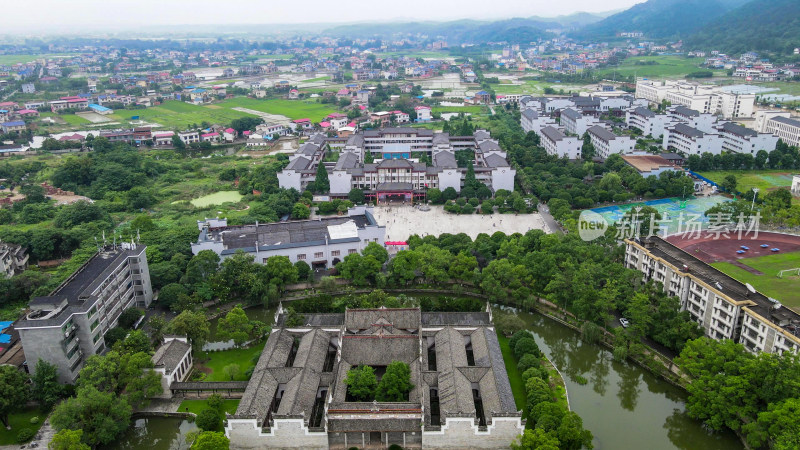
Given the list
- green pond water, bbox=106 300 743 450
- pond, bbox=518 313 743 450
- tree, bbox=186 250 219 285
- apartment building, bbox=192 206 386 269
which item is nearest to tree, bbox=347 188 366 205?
apartment building, bbox=192 206 386 269

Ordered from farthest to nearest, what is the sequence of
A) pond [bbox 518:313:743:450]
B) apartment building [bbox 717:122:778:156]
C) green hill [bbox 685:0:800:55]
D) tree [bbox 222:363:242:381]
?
green hill [bbox 685:0:800:55], apartment building [bbox 717:122:778:156], tree [bbox 222:363:242:381], pond [bbox 518:313:743:450]

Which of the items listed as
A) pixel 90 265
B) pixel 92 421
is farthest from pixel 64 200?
pixel 92 421

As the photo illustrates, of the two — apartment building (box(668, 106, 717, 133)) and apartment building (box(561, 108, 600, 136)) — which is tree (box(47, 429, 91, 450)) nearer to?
apartment building (box(561, 108, 600, 136))

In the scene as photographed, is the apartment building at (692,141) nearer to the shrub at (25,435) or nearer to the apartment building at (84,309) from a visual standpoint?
the apartment building at (84,309)

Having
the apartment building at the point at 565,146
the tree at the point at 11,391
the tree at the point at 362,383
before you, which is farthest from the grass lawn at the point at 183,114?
the tree at the point at 362,383

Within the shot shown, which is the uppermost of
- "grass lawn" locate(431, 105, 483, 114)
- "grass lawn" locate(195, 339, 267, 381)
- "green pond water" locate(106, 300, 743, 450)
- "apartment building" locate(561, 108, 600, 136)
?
"apartment building" locate(561, 108, 600, 136)

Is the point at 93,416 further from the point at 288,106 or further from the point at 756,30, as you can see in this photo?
the point at 756,30

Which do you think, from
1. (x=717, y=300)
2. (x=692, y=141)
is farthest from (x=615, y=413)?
(x=692, y=141)
